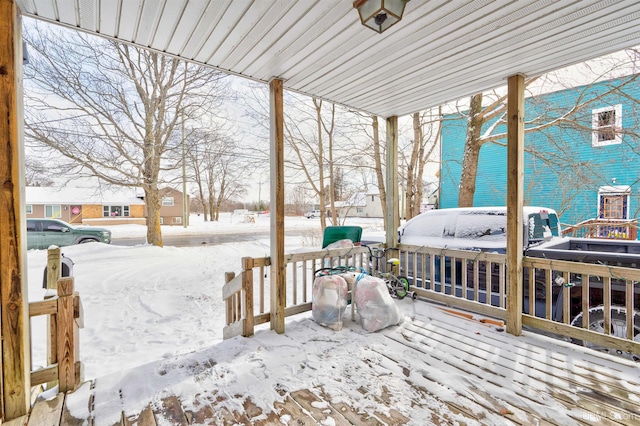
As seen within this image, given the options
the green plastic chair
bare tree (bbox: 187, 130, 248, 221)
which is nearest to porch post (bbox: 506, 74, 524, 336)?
the green plastic chair

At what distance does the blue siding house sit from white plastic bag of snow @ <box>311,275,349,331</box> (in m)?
5.88

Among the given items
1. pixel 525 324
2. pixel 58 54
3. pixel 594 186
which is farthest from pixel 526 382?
pixel 58 54

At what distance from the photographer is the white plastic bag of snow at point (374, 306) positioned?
310cm

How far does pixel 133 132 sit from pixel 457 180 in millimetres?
11009

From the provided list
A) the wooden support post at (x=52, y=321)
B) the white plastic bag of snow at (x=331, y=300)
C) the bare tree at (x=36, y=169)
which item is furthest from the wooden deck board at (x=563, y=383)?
the bare tree at (x=36, y=169)

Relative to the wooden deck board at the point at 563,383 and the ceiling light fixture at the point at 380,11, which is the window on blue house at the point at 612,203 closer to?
the wooden deck board at the point at 563,383

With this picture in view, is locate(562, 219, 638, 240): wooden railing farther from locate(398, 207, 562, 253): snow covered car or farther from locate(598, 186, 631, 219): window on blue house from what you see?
locate(398, 207, 562, 253): snow covered car

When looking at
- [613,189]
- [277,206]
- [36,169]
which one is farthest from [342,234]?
[36,169]

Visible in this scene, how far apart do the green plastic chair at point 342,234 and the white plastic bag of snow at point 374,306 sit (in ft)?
3.96

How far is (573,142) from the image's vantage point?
8.88 metres

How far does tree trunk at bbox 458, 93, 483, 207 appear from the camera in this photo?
690 centimetres

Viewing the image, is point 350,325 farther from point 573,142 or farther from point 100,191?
point 100,191

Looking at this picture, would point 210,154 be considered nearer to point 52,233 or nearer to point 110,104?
point 110,104

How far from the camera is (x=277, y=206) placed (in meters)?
3.09
